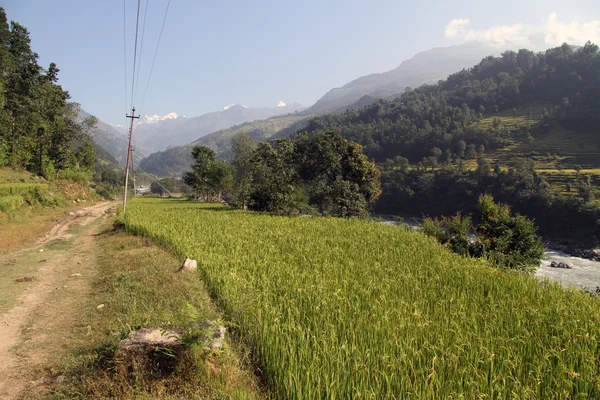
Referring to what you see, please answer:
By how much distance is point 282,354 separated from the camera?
13.9ft

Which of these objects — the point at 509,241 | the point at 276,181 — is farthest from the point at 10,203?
the point at 509,241

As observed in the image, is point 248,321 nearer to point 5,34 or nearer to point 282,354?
point 282,354

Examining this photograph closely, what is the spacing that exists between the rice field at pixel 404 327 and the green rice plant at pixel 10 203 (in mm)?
16853

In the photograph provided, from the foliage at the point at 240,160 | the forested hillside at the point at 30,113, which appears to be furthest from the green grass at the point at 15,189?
the foliage at the point at 240,160

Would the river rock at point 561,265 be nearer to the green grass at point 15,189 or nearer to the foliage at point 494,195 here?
the foliage at point 494,195

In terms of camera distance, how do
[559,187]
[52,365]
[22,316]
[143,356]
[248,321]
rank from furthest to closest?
[559,187]
[22,316]
[248,321]
[52,365]
[143,356]

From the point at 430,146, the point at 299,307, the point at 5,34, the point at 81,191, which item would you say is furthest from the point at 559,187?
the point at 5,34

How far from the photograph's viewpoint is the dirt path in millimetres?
4781

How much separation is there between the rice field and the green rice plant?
16853mm

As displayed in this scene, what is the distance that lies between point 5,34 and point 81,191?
2426cm

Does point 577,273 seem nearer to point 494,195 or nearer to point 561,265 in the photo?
point 561,265

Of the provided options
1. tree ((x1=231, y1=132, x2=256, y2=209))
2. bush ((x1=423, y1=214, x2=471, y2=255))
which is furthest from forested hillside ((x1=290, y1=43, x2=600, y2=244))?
bush ((x1=423, y1=214, x2=471, y2=255))

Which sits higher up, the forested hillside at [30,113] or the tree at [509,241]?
the forested hillside at [30,113]

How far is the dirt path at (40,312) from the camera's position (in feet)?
15.7
